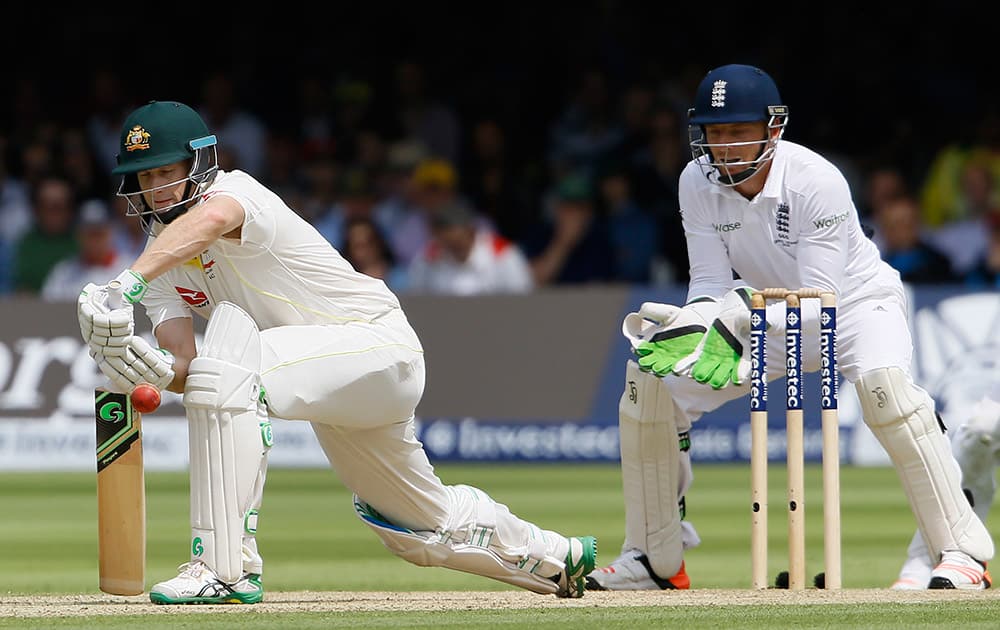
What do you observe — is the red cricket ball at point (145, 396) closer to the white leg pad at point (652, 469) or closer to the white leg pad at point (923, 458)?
the white leg pad at point (652, 469)

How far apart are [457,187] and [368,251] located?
1.93m

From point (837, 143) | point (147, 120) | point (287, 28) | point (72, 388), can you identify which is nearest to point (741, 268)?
point (147, 120)

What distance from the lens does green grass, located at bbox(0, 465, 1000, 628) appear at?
169 inches

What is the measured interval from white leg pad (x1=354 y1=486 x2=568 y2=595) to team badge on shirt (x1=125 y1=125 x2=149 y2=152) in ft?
3.73

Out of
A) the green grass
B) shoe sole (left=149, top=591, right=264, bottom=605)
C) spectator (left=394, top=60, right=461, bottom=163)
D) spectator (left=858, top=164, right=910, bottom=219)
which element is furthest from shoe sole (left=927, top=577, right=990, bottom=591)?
spectator (left=394, top=60, right=461, bottom=163)

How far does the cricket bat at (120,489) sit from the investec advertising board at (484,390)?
5.16 metres

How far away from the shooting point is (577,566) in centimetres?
488

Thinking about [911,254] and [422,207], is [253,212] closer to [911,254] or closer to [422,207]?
[911,254]

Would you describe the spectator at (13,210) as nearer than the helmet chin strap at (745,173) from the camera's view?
No

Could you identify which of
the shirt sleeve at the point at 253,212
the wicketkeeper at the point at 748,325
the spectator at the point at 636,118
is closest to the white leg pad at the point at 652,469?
the wicketkeeper at the point at 748,325

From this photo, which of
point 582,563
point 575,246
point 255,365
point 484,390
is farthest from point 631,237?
point 255,365

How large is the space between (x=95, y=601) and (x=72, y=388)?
5.27 metres

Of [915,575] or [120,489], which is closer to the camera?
[120,489]

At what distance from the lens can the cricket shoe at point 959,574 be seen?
5.07 m
